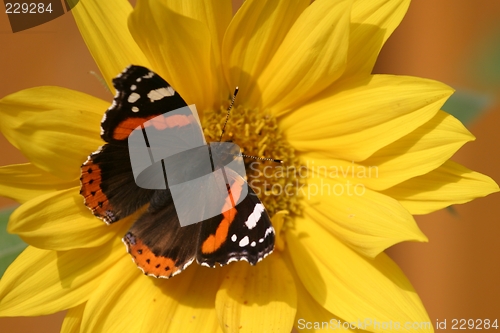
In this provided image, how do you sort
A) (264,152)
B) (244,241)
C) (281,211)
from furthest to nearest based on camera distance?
1. (264,152)
2. (281,211)
3. (244,241)

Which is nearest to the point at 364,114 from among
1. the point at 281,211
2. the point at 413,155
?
the point at 413,155

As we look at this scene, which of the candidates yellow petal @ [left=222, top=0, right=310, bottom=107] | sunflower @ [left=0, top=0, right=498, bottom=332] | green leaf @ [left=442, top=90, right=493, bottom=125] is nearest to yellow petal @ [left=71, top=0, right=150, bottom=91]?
sunflower @ [left=0, top=0, right=498, bottom=332]

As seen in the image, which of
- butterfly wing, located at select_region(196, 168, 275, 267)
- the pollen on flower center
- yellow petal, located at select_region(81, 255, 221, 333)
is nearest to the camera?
butterfly wing, located at select_region(196, 168, 275, 267)

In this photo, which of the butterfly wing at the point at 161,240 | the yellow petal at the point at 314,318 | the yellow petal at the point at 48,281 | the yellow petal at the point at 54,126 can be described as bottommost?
the yellow petal at the point at 314,318

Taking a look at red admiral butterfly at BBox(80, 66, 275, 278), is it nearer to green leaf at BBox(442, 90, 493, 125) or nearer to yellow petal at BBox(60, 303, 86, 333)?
yellow petal at BBox(60, 303, 86, 333)

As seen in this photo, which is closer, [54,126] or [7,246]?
[54,126]

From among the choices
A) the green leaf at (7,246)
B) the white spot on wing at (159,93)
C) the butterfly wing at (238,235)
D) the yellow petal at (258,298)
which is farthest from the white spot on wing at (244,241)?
the green leaf at (7,246)

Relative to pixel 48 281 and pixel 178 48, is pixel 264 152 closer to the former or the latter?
pixel 178 48

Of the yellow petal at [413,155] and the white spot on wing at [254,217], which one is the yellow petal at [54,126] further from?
the yellow petal at [413,155]
